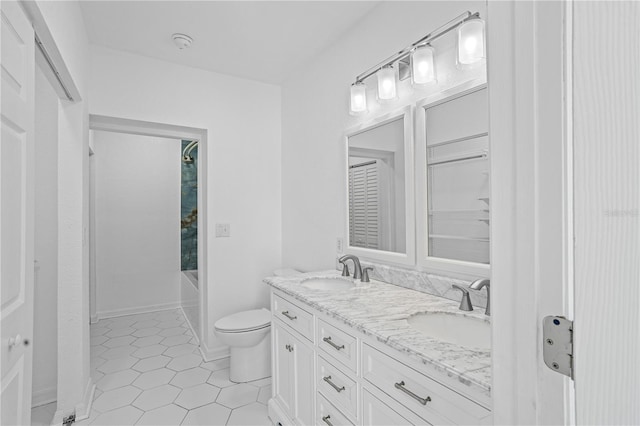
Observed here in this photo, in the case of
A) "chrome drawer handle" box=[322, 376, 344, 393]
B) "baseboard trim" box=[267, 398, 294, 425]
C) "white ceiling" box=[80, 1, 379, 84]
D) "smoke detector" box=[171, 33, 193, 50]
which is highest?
"white ceiling" box=[80, 1, 379, 84]

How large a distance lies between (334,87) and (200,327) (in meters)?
2.30

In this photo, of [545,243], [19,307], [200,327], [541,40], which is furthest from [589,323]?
[200,327]

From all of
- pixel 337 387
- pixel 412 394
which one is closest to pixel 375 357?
pixel 412 394

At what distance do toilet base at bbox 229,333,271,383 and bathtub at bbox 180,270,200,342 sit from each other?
88cm

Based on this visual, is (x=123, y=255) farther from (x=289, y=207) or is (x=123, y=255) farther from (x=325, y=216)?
(x=325, y=216)

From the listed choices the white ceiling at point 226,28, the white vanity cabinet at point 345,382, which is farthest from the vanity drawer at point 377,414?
the white ceiling at point 226,28

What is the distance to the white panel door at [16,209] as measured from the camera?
0.95 meters

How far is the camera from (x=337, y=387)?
1.37m

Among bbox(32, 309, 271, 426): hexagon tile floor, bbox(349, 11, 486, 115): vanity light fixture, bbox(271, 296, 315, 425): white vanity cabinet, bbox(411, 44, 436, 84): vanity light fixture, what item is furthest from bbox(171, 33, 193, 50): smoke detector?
bbox(32, 309, 271, 426): hexagon tile floor

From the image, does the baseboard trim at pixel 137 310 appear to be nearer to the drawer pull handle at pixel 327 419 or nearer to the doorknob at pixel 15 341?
the doorknob at pixel 15 341

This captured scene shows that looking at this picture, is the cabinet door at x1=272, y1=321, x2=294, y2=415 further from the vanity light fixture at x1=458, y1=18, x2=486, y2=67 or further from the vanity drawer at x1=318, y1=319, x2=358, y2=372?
the vanity light fixture at x1=458, y1=18, x2=486, y2=67

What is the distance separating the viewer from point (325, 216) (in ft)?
8.24

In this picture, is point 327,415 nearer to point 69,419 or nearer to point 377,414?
point 377,414

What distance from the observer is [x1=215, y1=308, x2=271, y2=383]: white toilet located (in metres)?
2.33
